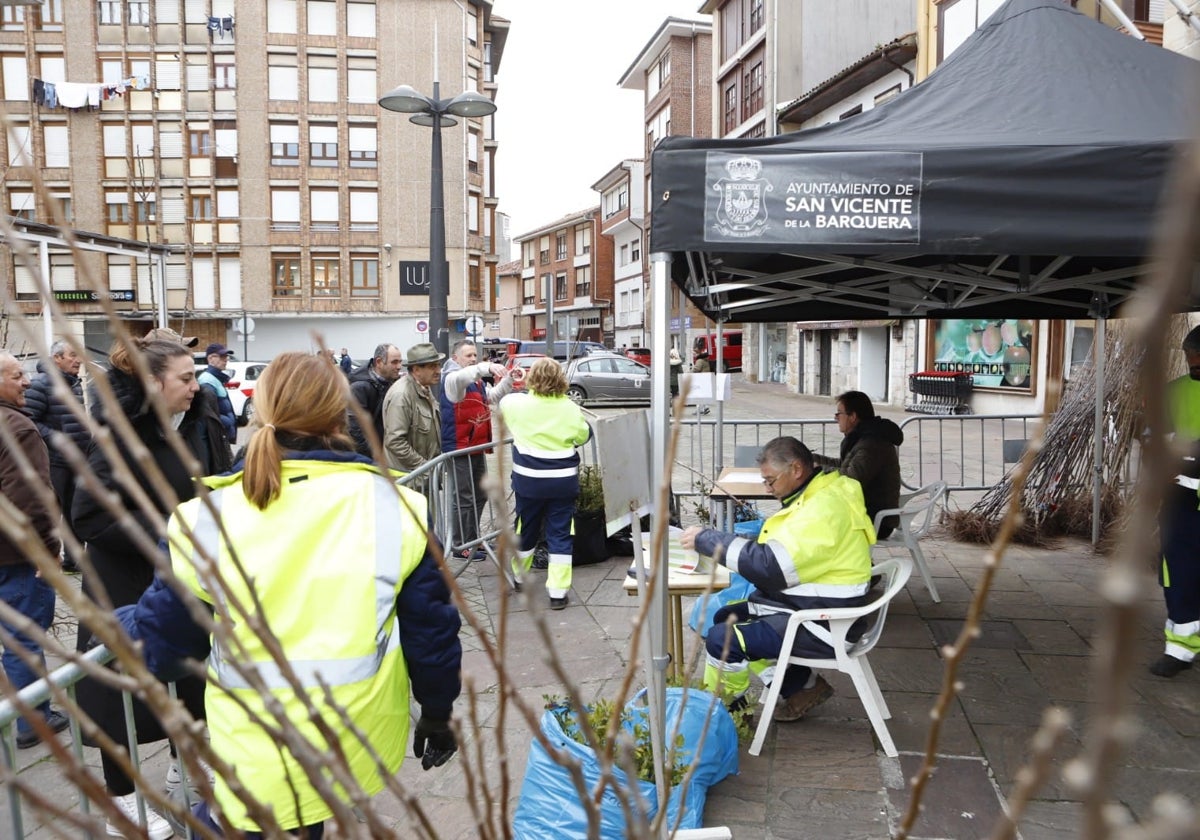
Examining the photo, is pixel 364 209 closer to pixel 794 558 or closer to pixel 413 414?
pixel 413 414

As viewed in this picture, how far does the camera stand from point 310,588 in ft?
6.75

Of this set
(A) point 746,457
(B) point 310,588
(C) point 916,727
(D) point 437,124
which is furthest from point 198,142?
(B) point 310,588

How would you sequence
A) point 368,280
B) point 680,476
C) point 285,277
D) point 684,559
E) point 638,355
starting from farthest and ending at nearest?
1. point 368,280
2. point 285,277
3. point 638,355
4. point 680,476
5. point 684,559

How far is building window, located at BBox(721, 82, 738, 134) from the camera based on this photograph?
38.3m

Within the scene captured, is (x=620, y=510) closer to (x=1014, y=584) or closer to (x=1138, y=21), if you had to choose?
(x=1014, y=584)

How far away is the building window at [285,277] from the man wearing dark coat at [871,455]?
38.4 metres

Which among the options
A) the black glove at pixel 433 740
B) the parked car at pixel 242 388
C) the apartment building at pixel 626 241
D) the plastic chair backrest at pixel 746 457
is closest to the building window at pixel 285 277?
the apartment building at pixel 626 241

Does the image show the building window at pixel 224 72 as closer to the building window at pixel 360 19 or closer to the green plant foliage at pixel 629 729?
the building window at pixel 360 19

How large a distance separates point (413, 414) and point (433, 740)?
4.36 m

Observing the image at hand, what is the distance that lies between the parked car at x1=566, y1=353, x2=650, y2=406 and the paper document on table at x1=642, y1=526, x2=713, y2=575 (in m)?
20.9

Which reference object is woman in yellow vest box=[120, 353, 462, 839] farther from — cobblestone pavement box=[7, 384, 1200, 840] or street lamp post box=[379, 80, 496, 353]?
street lamp post box=[379, 80, 496, 353]

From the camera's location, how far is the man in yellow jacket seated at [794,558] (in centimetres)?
369

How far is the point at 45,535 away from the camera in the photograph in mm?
4164

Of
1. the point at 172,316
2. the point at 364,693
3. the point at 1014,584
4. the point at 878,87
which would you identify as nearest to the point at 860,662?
the point at 364,693
